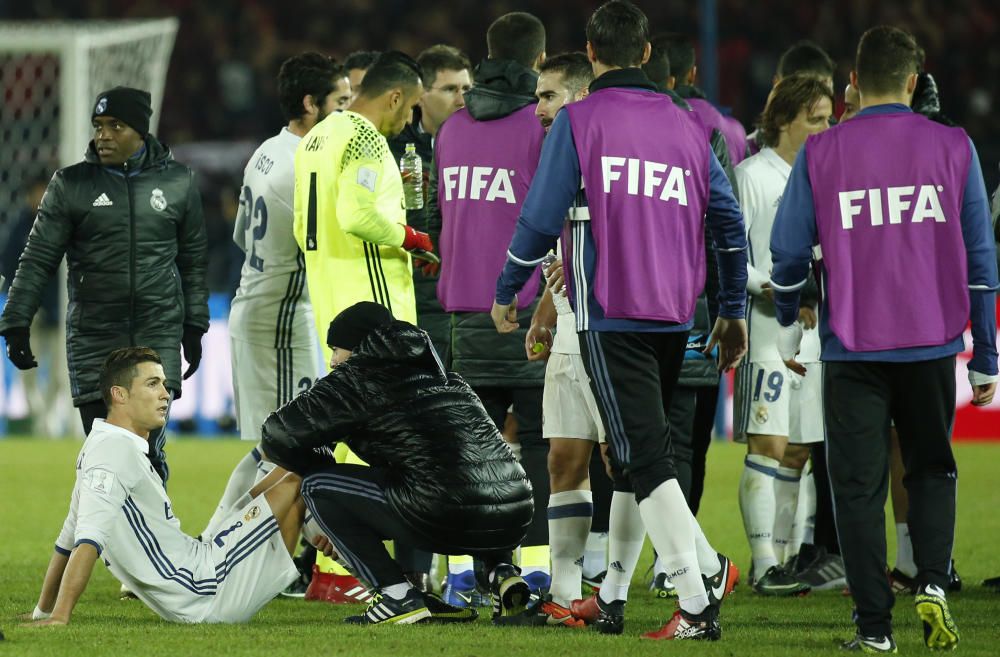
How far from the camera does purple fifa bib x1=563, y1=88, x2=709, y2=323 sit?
5.43 m

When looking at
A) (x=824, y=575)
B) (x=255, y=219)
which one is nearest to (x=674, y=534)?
(x=824, y=575)

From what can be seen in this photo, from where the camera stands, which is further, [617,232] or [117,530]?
[117,530]

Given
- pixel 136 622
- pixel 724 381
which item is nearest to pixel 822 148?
pixel 136 622

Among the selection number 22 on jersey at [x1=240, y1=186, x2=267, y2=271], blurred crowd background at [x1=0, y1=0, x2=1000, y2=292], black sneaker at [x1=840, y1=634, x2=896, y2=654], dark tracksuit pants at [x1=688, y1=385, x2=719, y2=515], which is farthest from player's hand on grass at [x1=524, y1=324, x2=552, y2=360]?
blurred crowd background at [x1=0, y1=0, x2=1000, y2=292]

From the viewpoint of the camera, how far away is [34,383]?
16281 millimetres

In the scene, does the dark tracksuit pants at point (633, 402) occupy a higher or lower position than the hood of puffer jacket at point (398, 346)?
lower

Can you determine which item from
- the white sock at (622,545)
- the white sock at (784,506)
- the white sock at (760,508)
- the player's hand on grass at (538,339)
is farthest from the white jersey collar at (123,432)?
the white sock at (784,506)

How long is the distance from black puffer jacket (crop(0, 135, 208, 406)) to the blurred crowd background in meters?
11.9

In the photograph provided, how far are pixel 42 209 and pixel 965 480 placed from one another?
7279 millimetres

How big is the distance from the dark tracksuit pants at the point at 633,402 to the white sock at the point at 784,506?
89.7 inches

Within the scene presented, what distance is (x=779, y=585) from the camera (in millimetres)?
7152

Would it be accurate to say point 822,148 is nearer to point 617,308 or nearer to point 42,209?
point 617,308

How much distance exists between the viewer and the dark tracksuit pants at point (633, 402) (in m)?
5.39

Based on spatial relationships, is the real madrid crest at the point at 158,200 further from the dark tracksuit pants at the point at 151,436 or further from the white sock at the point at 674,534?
the white sock at the point at 674,534
